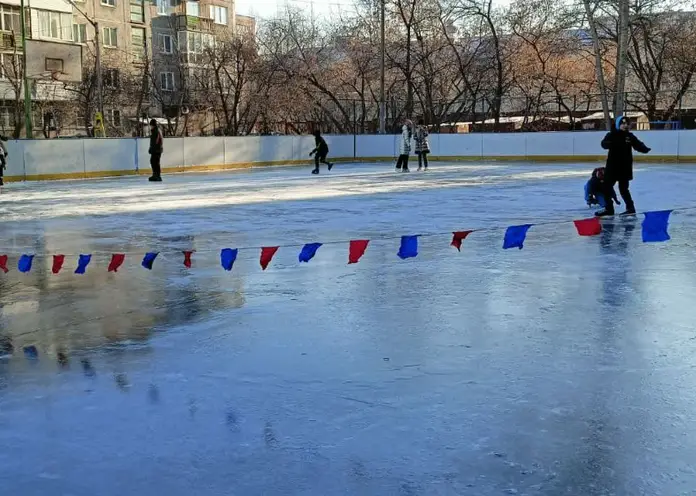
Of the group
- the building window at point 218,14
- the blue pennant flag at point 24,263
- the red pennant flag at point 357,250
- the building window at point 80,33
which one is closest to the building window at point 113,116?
the building window at point 80,33

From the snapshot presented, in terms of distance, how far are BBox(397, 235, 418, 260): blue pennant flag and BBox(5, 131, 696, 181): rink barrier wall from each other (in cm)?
1827

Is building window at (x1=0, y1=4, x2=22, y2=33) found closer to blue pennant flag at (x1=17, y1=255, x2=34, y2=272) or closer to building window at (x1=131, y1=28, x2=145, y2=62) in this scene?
building window at (x1=131, y1=28, x2=145, y2=62)

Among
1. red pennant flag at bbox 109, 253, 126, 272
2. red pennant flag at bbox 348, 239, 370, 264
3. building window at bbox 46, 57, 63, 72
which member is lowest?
red pennant flag at bbox 109, 253, 126, 272

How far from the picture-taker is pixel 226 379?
4434 millimetres

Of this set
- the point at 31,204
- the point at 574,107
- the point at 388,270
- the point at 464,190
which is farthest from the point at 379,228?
the point at 574,107

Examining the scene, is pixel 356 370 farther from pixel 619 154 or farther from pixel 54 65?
pixel 54 65

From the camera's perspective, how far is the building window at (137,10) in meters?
55.2

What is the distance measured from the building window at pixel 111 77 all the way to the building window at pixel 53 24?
2.66 metres

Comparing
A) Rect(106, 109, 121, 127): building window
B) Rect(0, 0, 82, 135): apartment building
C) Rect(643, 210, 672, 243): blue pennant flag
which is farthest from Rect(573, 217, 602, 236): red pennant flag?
Rect(106, 109, 121, 127): building window

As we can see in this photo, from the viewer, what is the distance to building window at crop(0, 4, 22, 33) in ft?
137

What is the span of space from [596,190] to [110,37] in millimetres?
46273

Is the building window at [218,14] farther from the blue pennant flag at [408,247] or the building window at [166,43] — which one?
the blue pennant flag at [408,247]

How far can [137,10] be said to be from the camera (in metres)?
55.6

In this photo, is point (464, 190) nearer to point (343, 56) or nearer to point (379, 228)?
point (379, 228)
